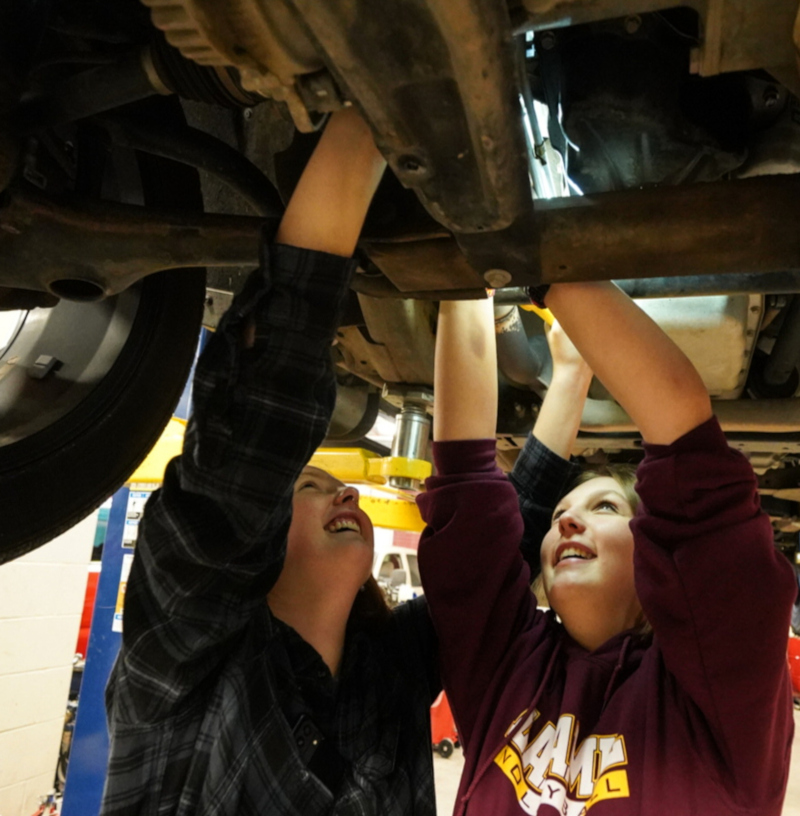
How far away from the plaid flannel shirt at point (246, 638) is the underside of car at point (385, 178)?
13 centimetres

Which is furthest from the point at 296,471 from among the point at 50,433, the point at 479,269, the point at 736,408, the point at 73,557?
the point at 73,557

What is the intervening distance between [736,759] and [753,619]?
147 millimetres

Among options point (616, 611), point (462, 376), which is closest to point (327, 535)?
point (462, 376)

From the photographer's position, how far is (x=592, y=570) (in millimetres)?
900

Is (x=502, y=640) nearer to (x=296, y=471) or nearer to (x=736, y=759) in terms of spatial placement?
(x=736, y=759)

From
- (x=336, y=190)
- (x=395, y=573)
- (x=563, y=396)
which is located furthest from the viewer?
(x=395, y=573)

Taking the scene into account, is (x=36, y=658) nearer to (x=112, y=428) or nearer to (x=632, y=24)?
(x=112, y=428)

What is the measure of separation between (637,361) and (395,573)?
511 centimetres

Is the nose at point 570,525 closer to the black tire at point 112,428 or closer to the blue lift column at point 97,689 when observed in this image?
the black tire at point 112,428

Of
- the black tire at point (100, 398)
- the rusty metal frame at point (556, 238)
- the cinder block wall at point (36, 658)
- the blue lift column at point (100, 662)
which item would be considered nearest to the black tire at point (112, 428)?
the black tire at point (100, 398)

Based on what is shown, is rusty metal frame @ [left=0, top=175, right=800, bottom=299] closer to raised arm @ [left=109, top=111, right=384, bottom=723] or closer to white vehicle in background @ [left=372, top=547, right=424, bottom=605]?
raised arm @ [left=109, top=111, right=384, bottom=723]

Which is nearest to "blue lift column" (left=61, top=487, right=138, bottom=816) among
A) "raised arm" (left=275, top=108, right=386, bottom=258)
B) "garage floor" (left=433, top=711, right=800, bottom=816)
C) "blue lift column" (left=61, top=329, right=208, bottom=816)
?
"blue lift column" (left=61, top=329, right=208, bottom=816)

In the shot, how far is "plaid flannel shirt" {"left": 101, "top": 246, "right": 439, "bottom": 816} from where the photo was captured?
59 centimetres

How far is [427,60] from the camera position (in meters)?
0.40
